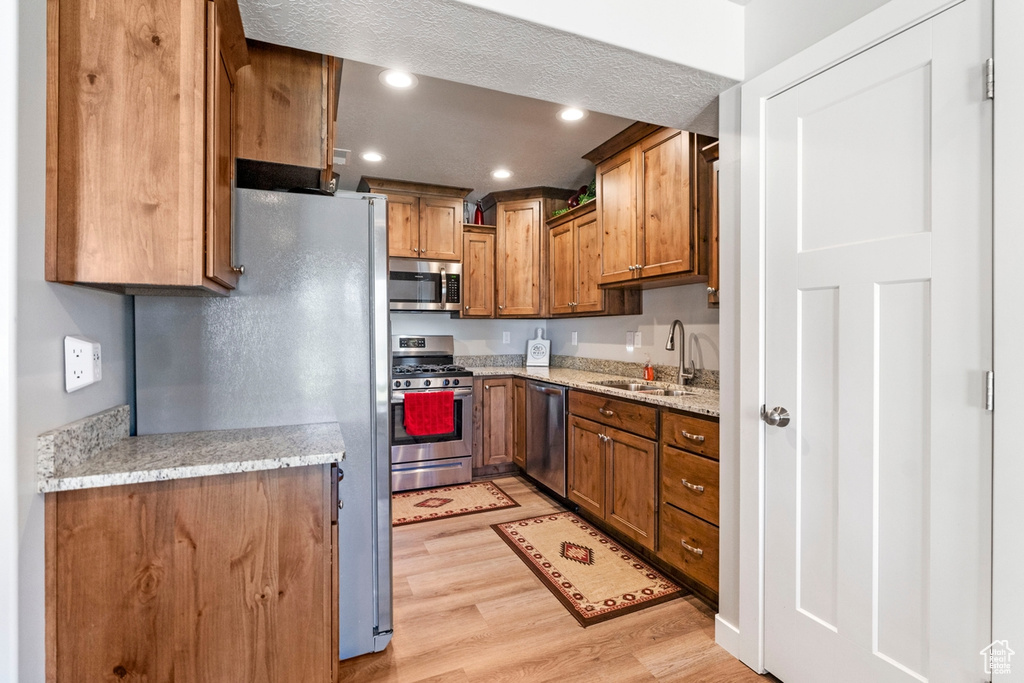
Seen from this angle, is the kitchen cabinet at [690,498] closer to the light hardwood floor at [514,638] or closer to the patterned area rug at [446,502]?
the light hardwood floor at [514,638]

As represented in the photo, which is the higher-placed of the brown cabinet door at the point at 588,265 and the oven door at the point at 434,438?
the brown cabinet door at the point at 588,265

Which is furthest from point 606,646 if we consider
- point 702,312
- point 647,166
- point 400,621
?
point 647,166

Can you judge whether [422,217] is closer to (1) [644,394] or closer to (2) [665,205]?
(2) [665,205]

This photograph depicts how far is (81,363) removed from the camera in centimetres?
123

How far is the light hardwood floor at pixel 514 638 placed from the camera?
1.71m

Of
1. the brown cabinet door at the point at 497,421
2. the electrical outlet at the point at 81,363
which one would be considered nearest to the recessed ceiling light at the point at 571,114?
the brown cabinet door at the point at 497,421

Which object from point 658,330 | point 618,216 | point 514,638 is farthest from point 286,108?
point 658,330

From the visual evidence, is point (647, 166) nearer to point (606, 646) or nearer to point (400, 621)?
point (606, 646)

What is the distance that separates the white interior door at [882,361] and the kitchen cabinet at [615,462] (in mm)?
808

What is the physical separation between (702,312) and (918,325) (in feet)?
5.40

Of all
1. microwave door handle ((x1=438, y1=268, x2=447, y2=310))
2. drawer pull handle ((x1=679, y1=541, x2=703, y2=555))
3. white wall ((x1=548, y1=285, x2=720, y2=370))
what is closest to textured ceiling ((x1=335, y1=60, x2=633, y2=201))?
microwave door handle ((x1=438, y1=268, x2=447, y2=310))

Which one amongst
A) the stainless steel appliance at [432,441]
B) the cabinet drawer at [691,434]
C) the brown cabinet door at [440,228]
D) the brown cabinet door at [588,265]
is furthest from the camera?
the brown cabinet door at [440,228]

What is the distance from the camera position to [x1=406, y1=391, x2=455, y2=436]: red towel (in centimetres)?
351

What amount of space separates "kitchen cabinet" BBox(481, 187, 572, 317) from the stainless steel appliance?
0.80 m
